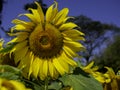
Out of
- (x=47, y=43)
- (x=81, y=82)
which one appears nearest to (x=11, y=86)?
(x=81, y=82)

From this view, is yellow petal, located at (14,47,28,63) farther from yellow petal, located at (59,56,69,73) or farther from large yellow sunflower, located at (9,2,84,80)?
yellow petal, located at (59,56,69,73)

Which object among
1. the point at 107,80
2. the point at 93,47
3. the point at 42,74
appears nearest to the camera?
the point at 42,74

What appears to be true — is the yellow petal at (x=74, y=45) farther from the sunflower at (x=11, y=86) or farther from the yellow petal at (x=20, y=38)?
the sunflower at (x=11, y=86)

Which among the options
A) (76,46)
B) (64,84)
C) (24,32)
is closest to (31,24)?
(24,32)

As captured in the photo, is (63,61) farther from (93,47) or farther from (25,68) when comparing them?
(93,47)

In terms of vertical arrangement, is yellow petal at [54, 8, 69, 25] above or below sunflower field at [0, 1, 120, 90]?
above

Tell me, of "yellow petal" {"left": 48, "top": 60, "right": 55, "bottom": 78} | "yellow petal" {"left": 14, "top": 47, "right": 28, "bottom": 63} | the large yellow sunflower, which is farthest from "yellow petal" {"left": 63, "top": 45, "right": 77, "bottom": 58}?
"yellow petal" {"left": 14, "top": 47, "right": 28, "bottom": 63}
